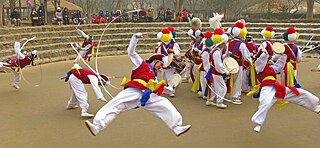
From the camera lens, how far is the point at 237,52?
761 cm

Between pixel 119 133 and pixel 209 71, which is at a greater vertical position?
pixel 209 71

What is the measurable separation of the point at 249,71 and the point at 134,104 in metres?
4.46

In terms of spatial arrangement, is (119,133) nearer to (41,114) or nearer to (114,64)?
(41,114)

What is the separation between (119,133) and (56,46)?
11061mm

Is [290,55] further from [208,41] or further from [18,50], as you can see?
[18,50]

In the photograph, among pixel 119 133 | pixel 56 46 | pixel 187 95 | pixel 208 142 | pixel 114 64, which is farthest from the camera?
pixel 56 46

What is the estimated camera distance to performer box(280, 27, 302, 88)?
7336mm

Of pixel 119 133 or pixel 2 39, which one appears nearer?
pixel 119 133

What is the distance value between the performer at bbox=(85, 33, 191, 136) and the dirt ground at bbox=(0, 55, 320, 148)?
1.69 ft

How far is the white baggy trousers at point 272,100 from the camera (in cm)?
534

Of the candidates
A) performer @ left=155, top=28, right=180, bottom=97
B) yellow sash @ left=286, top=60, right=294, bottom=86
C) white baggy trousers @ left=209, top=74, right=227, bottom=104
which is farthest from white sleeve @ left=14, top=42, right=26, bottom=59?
yellow sash @ left=286, top=60, right=294, bottom=86

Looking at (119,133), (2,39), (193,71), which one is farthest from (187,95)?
(2,39)

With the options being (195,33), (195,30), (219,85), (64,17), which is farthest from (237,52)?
(64,17)

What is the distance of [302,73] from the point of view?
37.6 feet
